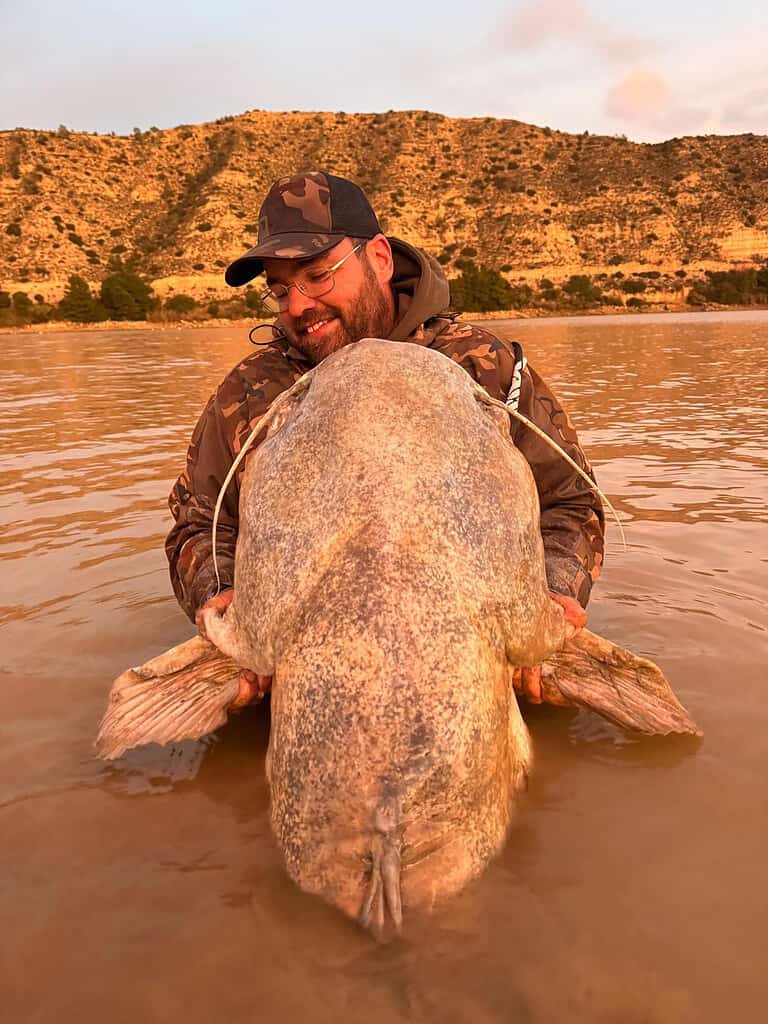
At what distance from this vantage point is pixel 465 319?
34781 millimetres

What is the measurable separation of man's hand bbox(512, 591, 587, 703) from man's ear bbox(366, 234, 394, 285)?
142 centimetres

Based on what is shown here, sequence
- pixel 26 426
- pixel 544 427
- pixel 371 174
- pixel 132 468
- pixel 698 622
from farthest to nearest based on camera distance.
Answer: pixel 371 174, pixel 26 426, pixel 132 468, pixel 698 622, pixel 544 427

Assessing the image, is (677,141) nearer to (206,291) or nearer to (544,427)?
(206,291)

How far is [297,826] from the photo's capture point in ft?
5.92

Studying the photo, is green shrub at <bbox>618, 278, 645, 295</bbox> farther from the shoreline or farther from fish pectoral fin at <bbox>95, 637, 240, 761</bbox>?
fish pectoral fin at <bbox>95, 637, 240, 761</bbox>

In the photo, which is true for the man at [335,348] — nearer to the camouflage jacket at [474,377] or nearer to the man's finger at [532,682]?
the camouflage jacket at [474,377]

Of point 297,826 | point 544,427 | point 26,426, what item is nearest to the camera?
point 297,826

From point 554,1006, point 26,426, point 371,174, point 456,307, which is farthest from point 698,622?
point 371,174

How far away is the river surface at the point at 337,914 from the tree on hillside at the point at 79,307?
34066 millimetres

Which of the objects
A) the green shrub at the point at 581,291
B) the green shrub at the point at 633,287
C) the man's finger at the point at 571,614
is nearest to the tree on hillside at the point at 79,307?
the green shrub at the point at 581,291

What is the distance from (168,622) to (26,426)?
647cm

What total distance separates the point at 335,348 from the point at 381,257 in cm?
39

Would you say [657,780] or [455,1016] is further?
[657,780]

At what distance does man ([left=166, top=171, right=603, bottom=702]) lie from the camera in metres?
2.80
